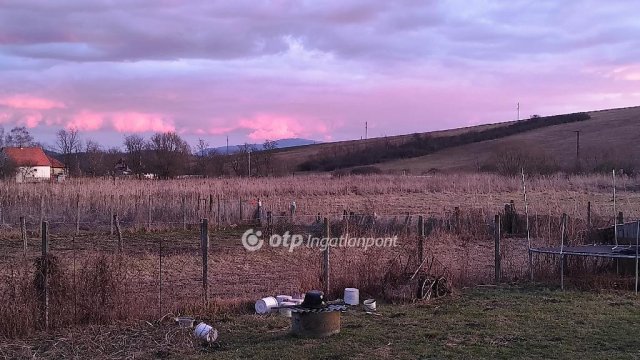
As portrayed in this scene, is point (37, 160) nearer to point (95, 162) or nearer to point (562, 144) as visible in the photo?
point (95, 162)

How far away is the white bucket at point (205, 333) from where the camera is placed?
752 centimetres

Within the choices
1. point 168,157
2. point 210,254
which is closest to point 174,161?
point 168,157

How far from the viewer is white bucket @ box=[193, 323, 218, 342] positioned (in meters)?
7.52

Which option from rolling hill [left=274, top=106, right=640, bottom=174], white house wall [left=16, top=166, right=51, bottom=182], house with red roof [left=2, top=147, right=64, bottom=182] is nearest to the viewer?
white house wall [left=16, top=166, right=51, bottom=182]

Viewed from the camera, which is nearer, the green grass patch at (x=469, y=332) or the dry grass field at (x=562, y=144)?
the green grass patch at (x=469, y=332)

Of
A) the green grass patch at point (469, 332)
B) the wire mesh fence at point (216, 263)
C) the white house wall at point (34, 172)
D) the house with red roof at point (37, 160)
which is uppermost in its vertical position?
the house with red roof at point (37, 160)

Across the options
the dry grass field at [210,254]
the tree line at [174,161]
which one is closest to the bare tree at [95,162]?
the tree line at [174,161]

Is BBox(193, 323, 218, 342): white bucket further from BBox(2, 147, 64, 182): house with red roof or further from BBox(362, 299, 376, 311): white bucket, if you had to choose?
BBox(2, 147, 64, 182): house with red roof

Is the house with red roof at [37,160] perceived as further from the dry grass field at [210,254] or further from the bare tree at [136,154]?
the dry grass field at [210,254]

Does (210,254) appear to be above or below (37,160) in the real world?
below

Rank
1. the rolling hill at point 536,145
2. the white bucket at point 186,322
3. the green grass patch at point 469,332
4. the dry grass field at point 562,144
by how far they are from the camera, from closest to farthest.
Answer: the green grass patch at point 469,332, the white bucket at point 186,322, the dry grass field at point 562,144, the rolling hill at point 536,145

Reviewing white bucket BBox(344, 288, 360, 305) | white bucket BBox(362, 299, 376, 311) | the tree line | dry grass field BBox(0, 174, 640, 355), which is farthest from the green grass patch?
the tree line

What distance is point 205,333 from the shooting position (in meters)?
7.53

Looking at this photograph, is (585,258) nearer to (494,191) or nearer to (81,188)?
(81,188)
